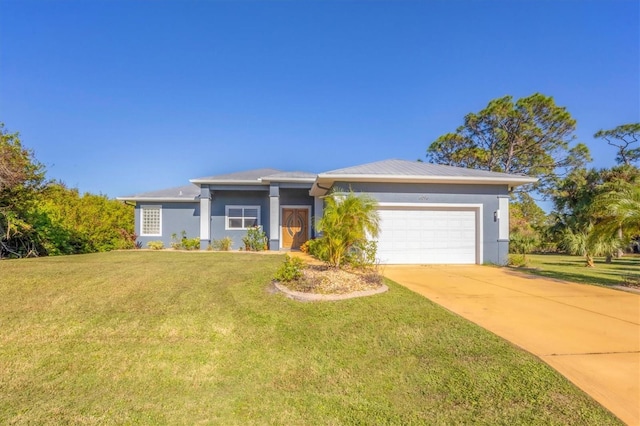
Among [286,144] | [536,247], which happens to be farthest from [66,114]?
[536,247]

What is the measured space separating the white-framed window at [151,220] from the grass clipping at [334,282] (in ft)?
44.8

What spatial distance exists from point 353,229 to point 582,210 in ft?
52.5

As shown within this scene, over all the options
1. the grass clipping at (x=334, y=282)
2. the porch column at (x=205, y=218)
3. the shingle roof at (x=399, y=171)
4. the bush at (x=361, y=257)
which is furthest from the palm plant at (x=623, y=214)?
the porch column at (x=205, y=218)

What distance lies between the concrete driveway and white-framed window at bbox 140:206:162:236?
48.5ft

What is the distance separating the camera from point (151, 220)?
17.1 metres

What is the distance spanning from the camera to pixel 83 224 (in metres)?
13.2

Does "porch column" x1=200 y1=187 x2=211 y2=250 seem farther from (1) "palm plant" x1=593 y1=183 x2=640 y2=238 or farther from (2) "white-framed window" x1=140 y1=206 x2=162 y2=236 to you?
(1) "palm plant" x1=593 y1=183 x2=640 y2=238

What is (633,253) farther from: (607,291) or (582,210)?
(607,291)

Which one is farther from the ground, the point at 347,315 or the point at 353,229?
the point at 353,229

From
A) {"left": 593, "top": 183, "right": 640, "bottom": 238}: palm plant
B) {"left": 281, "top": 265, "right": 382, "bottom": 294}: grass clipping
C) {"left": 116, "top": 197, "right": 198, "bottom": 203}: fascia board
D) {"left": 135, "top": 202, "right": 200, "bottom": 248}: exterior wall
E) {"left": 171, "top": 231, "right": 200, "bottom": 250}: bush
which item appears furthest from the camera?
{"left": 135, "top": 202, "right": 200, "bottom": 248}: exterior wall

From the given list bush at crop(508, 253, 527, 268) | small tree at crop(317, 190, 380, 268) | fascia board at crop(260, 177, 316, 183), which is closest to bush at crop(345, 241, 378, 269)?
small tree at crop(317, 190, 380, 268)

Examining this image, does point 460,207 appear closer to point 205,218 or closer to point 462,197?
point 462,197

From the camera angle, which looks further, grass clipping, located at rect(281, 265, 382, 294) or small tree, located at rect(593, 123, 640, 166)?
small tree, located at rect(593, 123, 640, 166)

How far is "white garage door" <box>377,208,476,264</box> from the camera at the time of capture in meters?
10.5
